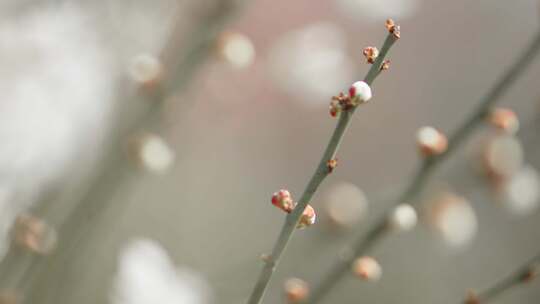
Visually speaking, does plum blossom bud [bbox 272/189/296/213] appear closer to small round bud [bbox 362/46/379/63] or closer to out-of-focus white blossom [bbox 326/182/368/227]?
small round bud [bbox 362/46/379/63]

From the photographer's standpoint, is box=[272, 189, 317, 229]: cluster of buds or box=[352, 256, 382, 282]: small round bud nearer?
box=[272, 189, 317, 229]: cluster of buds

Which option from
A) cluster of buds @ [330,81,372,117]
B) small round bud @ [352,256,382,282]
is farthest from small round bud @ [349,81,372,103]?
small round bud @ [352,256,382,282]

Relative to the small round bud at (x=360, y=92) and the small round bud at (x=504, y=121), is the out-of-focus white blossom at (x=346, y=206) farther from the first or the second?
the small round bud at (x=360, y=92)

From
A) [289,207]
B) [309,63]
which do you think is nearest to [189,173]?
[309,63]

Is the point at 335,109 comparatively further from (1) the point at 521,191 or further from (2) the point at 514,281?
(1) the point at 521,191

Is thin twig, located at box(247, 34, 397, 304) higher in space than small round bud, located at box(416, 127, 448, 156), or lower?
lower

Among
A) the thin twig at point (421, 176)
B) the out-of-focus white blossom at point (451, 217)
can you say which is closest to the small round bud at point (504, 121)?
the thin twig at point (421, 176)

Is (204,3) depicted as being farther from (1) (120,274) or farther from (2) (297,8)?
(2) (297,8)

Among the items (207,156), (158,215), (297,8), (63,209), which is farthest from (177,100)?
(297,8)
